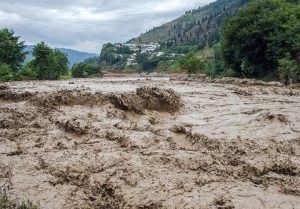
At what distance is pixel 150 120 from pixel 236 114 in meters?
2.80

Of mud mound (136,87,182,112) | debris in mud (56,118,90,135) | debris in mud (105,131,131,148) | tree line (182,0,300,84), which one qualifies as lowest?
debris in mud (105,131,131,148)

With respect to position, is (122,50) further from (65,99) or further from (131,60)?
(65,99)

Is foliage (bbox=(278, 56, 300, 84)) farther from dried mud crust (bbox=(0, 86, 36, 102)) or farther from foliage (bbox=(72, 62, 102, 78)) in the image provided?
foliage (bbox=(72, 62, 102, 78))

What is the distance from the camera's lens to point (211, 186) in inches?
325

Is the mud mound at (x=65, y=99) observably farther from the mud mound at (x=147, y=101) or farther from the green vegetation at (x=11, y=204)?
the green vegetation at (x=11, y=204)

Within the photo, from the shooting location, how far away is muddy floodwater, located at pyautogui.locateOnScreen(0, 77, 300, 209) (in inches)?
316

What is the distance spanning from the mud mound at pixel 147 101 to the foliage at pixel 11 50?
3281 cm

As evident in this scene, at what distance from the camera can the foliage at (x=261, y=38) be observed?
117 ft

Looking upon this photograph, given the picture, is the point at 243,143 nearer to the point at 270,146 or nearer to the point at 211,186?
the point at 270,146

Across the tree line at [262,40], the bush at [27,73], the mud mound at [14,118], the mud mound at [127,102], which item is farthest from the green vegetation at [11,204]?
the bush at [27,73]

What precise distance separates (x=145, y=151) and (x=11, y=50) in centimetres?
3927

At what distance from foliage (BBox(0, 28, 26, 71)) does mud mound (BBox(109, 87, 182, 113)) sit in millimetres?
32806

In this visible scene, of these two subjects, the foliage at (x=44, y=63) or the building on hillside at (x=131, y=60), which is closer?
the foliage at (x=44, y=63)

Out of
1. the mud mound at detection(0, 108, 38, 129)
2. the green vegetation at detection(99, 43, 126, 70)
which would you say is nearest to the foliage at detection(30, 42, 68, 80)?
the mud mound at detection(0, 108, 38, 129)
